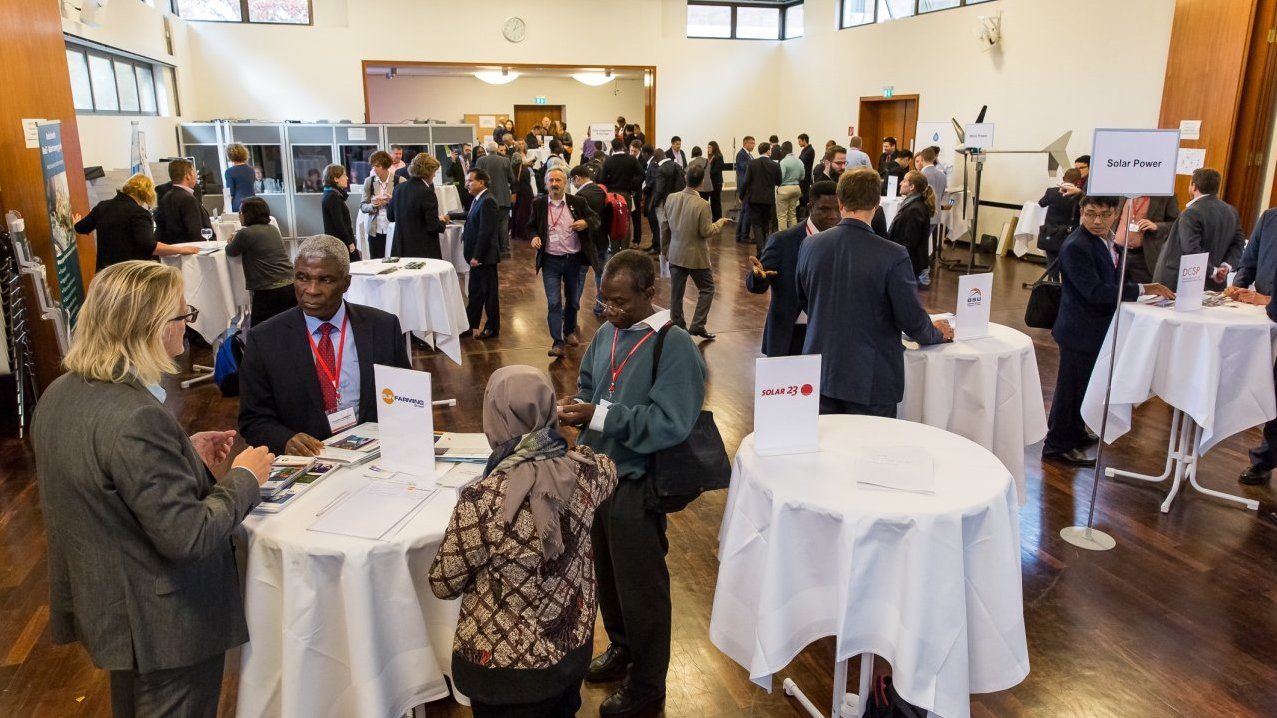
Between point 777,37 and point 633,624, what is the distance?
16779mm

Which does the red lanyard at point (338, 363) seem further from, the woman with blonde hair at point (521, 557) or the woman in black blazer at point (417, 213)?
the woman in black blazer at point (417, 213)

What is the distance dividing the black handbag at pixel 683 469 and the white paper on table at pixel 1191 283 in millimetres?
2862

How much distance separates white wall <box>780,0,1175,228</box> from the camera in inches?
378

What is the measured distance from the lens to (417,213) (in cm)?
660

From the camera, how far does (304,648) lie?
1.94 m

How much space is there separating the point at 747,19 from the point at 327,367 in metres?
16.3

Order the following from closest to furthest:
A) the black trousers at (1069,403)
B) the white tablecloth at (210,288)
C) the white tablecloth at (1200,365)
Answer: the white tablecloth at (1200,365)
the black trousers at (1069,403)
the white tablecloth at (210,288)

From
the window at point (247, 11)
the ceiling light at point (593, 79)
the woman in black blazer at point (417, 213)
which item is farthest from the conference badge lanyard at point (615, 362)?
the ceiling light at point (593, 79)

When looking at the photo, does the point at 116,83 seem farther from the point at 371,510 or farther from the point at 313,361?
the point at 371,510

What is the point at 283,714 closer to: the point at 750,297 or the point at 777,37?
the point at 750,297

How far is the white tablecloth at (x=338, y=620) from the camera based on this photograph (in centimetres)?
191

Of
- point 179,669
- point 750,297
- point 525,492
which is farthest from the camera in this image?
point 750,297

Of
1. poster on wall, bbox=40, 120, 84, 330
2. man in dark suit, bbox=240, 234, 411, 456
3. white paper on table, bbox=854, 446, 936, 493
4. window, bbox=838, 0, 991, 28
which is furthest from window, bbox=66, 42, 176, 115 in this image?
window, bbox=838, 0, 991, 28

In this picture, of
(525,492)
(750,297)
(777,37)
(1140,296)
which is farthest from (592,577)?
(777,37)
